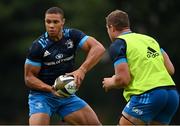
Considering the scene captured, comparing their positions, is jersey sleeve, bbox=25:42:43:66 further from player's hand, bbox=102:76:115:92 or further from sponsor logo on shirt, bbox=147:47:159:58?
sponsor logo on shirt, bbox=147:47:159:58

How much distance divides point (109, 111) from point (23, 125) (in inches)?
175

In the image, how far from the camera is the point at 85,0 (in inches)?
1080

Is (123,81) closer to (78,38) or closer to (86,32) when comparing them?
(78,38)

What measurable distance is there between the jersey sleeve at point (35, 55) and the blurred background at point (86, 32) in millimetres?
13045

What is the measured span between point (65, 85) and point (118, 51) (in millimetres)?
1457

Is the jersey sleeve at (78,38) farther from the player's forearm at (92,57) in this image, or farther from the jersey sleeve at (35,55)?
the jersey sleeve at (35,55)

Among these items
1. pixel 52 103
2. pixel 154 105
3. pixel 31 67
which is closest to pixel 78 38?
pixel 31 67

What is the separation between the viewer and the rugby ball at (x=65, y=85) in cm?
1002

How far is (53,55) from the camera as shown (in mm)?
10398

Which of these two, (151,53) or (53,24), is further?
(53,24)

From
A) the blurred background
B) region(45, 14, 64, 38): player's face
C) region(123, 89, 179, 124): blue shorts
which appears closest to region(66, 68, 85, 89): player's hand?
region(45, 14, 64, 38): player's face

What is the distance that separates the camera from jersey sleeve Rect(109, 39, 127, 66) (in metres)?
8.74

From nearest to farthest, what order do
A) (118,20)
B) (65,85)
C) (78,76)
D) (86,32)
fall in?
(118,20) < (65,85) < (78,76) < (86,32)

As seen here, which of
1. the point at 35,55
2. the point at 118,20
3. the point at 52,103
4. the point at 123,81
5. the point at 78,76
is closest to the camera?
the point at 123,81
